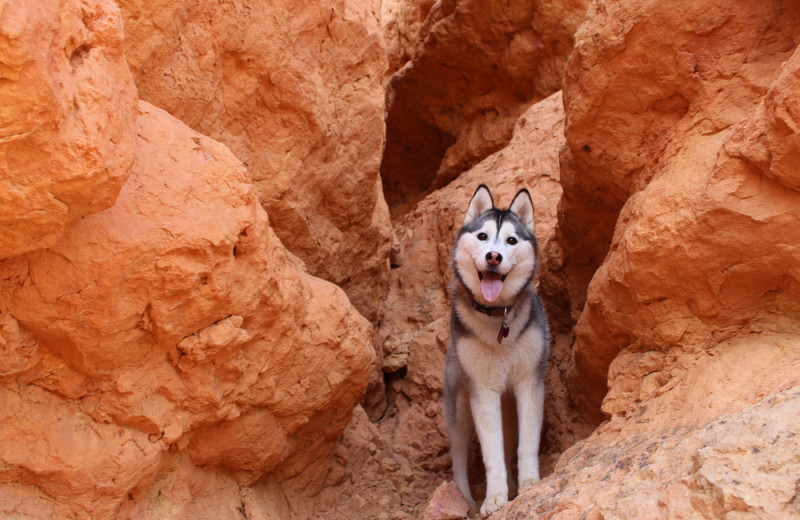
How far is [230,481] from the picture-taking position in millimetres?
4527

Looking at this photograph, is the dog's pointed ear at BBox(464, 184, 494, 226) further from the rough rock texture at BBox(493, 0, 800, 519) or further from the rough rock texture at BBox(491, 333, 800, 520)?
the rough rock texture at BBox(491, 333, 800, 520)

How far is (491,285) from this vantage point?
5.06 metres

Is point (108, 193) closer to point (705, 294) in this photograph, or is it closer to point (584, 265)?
point (705, 294)

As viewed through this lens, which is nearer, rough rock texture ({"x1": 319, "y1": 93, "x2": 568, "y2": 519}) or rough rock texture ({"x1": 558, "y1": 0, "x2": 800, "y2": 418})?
rough rock texture ({"x1": 558, "y1": 0, "x2": 800, "y2": 418})

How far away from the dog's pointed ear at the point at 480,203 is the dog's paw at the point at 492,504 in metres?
2.22

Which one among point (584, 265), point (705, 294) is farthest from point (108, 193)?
point (584, 265)

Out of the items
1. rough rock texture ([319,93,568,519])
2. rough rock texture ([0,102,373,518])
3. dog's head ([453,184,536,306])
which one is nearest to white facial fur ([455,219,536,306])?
dog's head ([453,184,536,306])

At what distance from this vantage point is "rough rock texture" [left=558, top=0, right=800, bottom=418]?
339cm

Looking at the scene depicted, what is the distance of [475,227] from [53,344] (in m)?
3.22

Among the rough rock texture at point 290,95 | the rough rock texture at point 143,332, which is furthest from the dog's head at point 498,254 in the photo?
the rough rock texture at point 143,332

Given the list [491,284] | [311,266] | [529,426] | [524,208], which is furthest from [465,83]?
[529,426]

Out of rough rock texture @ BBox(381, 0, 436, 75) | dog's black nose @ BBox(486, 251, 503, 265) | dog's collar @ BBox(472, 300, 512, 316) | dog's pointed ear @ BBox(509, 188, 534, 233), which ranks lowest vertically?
dog's collar @ BBox(472, 300, 512, 316)

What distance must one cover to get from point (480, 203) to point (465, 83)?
4.46 meters

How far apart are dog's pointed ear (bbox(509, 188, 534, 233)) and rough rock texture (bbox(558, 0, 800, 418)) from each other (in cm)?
83
